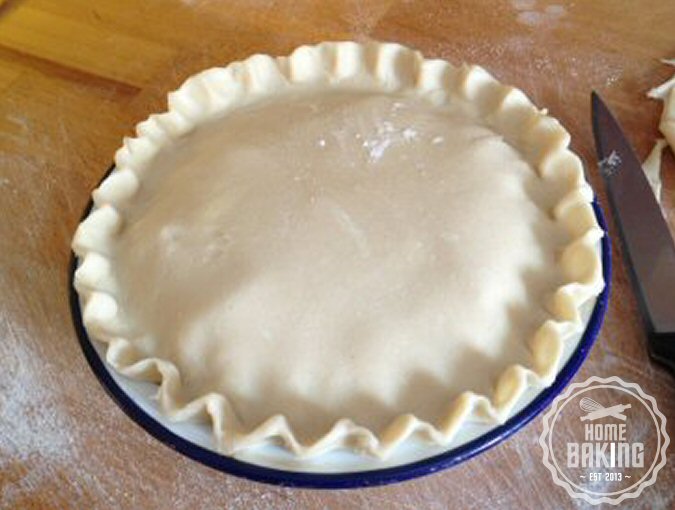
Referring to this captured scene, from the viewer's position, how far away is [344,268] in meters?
0.65

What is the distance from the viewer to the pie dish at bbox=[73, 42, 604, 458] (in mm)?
611

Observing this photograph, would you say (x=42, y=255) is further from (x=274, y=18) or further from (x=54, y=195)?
(x=274, y=18)

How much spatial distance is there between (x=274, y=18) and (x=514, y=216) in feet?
2.00

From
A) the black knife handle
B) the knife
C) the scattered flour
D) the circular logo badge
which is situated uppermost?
the scattered flour

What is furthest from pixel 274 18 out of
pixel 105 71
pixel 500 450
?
pixel 500 450

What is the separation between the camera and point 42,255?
90 cm

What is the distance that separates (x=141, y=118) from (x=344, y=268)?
52cm

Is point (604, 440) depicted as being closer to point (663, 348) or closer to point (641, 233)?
point (663, 348)

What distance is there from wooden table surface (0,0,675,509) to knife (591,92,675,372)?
3 centimetres

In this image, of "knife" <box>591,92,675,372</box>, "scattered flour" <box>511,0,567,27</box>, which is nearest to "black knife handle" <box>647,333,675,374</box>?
"knife" <box>591,92,675,372</box>

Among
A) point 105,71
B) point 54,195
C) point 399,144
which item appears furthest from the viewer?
point 105,71

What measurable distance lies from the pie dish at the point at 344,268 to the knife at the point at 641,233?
108mm

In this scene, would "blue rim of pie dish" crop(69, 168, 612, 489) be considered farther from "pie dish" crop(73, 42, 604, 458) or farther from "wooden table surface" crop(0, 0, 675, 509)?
"wooden table surface" crop(0, 0, 675, 509)

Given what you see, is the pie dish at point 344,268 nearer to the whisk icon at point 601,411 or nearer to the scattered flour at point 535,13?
the whisk icon at point 601,411
